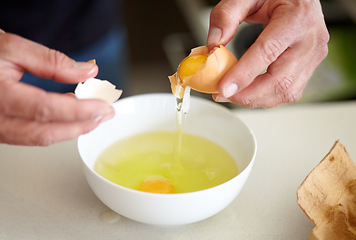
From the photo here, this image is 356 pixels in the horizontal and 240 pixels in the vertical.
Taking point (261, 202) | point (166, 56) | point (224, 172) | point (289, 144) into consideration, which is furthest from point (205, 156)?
point (166, 56)

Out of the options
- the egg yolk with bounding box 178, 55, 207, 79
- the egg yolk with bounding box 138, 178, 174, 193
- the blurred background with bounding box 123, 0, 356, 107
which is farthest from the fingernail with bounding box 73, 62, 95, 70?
the blurred background with bounding box 123, 0, 356, 107

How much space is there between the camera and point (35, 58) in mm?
817

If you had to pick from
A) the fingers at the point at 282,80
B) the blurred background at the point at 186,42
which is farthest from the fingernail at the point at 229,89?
the blurred background at the point at 186,42

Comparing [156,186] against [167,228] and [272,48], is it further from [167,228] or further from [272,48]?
[272,48]

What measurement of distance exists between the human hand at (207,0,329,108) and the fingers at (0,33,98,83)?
0.34 metres

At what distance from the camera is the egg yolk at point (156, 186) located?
→ 1.00 metres

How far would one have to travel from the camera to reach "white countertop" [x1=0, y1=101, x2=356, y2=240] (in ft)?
3.11

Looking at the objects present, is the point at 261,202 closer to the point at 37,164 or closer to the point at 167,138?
the point at 167,138

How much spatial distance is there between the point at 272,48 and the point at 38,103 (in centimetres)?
54

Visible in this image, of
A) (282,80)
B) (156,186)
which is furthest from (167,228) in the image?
(282,80)

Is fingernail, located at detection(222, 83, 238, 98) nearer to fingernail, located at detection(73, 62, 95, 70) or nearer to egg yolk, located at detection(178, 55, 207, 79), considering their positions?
egg yolk, located at detection(178, 55, 207, 79)

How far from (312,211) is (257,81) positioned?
36 centimetres

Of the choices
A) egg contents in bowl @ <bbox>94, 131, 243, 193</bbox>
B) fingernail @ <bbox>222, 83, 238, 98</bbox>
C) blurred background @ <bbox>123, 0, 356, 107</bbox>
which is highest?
fingernail @ <bbox>222, 83, 238, 98</bbox>

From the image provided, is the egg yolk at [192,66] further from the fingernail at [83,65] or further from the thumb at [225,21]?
the fingernail at [83,65]
